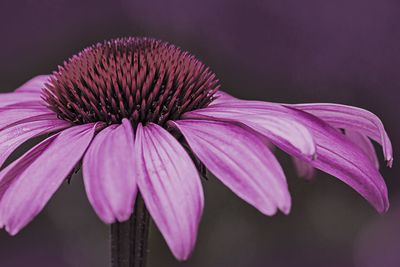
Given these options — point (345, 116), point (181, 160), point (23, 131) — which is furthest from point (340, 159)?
point (23, 131)

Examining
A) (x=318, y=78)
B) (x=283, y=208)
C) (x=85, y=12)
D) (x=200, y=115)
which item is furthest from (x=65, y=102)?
(x=85, y=12)

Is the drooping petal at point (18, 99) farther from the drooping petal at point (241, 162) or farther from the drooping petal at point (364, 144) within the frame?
the drooping petal at point (364, 144)

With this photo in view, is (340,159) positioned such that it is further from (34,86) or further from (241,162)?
(34,86)

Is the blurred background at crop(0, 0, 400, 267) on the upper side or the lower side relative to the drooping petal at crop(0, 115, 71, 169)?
lower

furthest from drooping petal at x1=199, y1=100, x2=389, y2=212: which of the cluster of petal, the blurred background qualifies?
the blurred background

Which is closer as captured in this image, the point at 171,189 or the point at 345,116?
the point at 171,189

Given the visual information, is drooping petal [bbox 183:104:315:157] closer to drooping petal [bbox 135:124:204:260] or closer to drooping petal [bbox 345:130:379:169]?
drooping petal [bbox 135:124:204:260]
